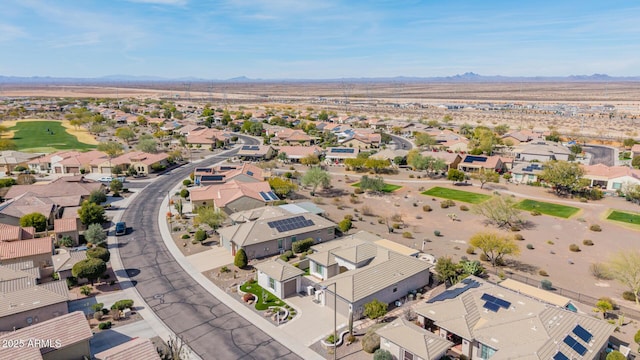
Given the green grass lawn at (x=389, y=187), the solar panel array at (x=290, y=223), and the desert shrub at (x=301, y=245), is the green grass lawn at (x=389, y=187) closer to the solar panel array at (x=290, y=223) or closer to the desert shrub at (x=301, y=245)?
the solar panel array at (x=290, y=223)

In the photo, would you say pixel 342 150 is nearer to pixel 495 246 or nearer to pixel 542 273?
pixel 495 246

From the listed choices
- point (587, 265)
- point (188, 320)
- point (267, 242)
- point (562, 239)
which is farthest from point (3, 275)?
point (562, 239)

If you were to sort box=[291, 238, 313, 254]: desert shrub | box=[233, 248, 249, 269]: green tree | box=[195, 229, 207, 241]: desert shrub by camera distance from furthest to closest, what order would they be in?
1. box=[195, 229, 207, 241]: desert shrub
2. box=[291, 238, 313, 254]: desert shrub
3. box=[233, 248, 249, 269]: green tree

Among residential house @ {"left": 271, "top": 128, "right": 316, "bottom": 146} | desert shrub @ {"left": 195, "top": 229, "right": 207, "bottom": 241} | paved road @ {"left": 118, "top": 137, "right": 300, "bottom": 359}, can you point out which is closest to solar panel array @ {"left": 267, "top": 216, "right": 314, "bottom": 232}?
desert shrub @ {"left": 195, "top": 229, "right": 207, "bottom": 241}

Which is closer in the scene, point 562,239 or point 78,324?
point 78,324

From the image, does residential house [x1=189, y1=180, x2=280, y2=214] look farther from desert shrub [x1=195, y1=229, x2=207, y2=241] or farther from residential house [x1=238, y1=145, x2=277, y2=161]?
residential house [x1=238, y1=145, x2=277, y2=161]

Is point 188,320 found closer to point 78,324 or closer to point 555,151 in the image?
point 78,324
